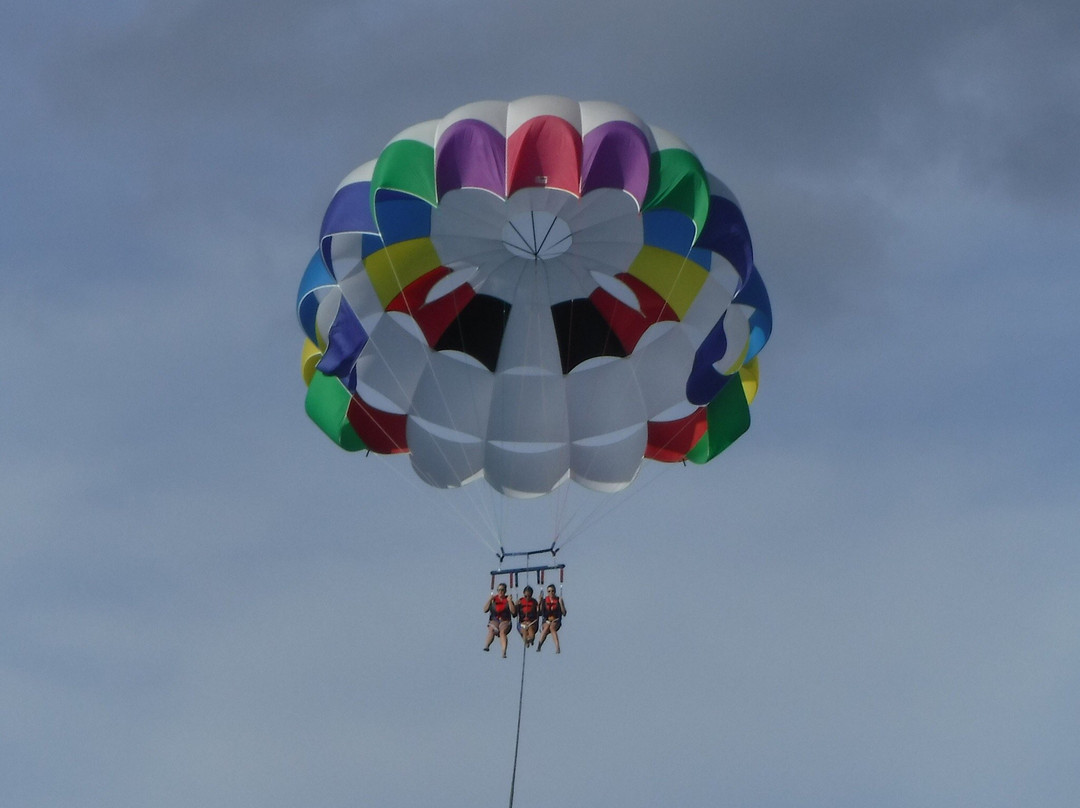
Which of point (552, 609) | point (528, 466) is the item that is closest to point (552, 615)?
point (552, 609)

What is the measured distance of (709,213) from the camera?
3064 centimetres

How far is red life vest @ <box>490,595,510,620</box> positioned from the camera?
3162 centimetres

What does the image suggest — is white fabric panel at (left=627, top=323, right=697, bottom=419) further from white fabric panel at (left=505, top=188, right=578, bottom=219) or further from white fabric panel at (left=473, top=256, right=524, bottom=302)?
white fabric panel at (left=505, top=188, right=578, bottom=219)

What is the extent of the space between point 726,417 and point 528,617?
4.33m

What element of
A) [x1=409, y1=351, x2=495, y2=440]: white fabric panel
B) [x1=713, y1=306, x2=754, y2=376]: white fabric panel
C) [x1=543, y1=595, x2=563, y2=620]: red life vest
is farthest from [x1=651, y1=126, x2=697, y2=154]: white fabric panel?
[x1=543, y1=595, x2=563, y2=620]: red life vest

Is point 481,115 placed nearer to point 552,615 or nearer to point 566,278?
point 566,278

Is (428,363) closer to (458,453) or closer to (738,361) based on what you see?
(458,453)

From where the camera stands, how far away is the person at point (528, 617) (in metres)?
31.5

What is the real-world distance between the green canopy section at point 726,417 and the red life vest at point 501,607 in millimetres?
3928

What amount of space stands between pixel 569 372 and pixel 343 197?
4549 mm

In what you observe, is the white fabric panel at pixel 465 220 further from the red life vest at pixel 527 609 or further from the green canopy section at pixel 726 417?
the red life vest at pixel 527 609

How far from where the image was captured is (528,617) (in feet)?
104

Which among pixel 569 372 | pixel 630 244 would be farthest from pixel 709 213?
pixel 569 372

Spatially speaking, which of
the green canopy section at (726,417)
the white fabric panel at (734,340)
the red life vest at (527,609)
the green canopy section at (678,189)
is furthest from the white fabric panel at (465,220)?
the red life vest at (527,609)
